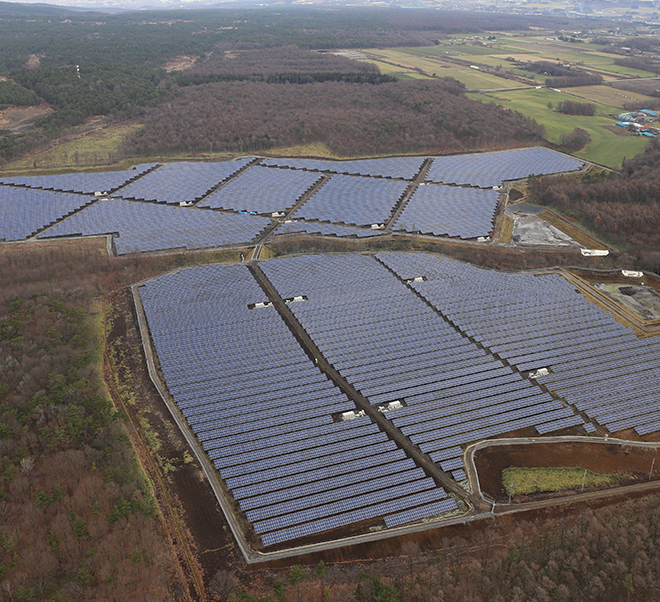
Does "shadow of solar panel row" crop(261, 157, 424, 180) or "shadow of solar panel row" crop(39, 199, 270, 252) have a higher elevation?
"shadow of solar panel row" crop(261, 157, 424, 180)

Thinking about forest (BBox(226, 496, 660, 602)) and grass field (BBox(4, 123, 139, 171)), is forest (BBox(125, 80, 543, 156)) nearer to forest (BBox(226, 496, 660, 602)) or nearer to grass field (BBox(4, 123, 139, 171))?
grass field (BBox(4, 123, 139, 171))

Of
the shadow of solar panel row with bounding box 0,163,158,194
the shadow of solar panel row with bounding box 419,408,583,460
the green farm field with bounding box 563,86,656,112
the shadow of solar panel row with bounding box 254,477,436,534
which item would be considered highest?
the green farm field with bounding box 563,86,656,112

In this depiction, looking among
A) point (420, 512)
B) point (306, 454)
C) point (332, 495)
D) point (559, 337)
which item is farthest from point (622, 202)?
point (332, 495)

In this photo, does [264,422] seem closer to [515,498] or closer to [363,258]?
[515,498]

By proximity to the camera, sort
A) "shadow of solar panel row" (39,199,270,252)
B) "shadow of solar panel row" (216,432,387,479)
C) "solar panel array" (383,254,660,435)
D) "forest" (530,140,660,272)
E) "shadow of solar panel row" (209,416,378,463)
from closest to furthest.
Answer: "shadow of solar panel row" (216,432,387,479) → "shadow of solar panel row" (209,416,378,463) → "solar panel array" (383,254,660,435) → "shadow of solar panel row" (39,199,270,252) → "forest" (530,140,660,272)

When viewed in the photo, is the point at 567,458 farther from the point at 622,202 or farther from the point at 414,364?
the point at 622,202

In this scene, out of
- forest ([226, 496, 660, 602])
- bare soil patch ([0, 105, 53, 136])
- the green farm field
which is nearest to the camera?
forest ([226, 496, 660, 602])

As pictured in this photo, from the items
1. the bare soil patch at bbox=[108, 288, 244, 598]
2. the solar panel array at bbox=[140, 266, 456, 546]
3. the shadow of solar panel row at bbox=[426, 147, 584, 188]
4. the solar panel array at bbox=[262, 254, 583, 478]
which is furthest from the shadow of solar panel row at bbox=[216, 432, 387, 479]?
the shadow of solar panel row at bbox=[426, 147, 584, 188]
